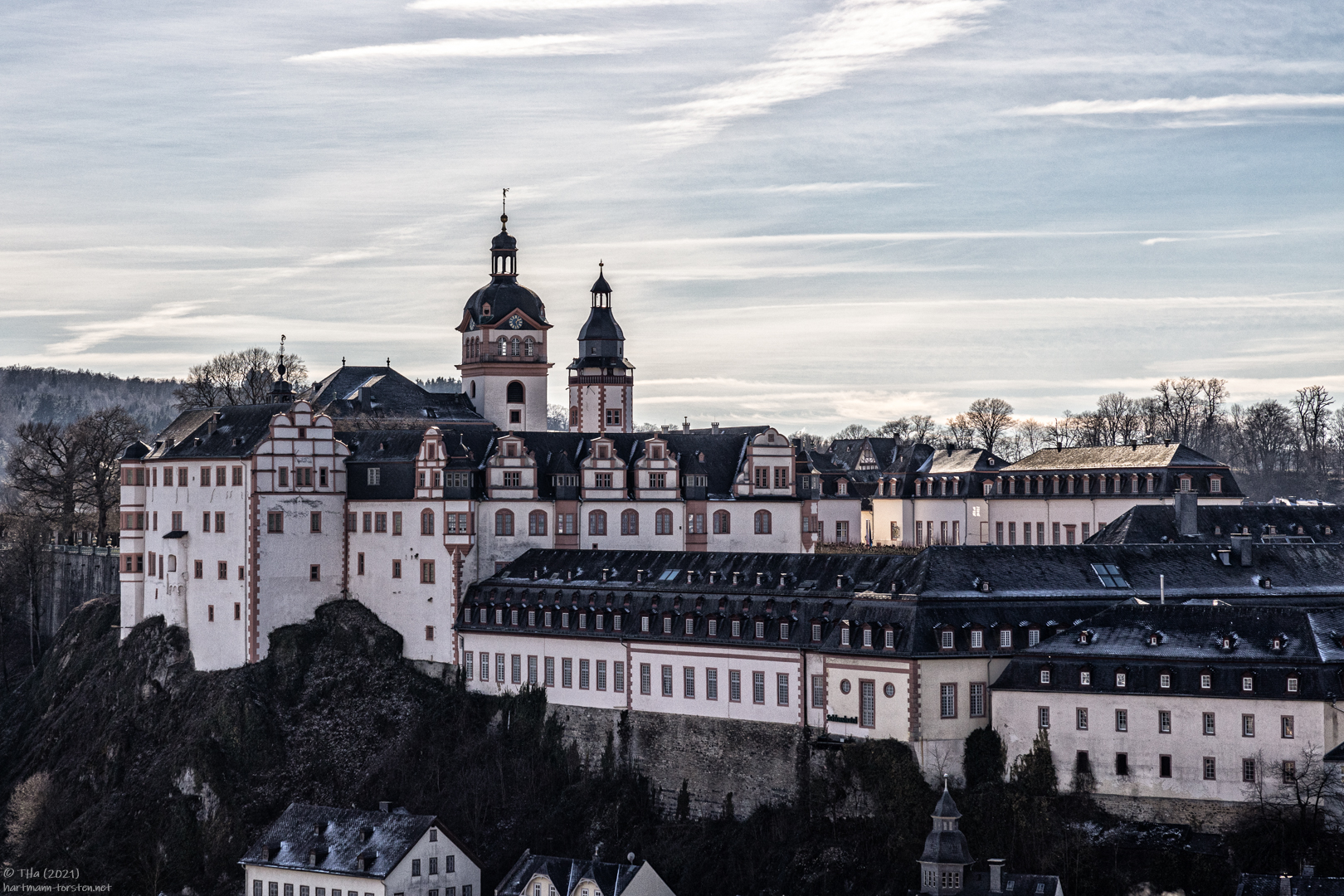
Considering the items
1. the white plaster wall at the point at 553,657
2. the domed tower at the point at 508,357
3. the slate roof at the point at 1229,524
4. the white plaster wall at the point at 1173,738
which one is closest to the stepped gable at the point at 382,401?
the domed tower at the point at 508,357

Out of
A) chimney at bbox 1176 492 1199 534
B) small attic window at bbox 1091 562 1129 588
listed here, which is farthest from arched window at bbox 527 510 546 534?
chimney at bbox 1176 492 1199 534

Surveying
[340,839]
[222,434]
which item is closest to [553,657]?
[340,839]

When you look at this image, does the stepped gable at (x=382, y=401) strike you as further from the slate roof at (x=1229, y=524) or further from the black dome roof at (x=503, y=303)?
the slate roof at (x=1229, y=524)

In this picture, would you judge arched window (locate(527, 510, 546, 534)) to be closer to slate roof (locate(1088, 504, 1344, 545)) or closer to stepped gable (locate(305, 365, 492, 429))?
stepped gable (locate(305, 365, 492, 429))

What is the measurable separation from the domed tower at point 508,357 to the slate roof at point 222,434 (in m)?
14.2

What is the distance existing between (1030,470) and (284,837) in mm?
51765

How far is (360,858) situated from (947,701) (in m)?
24.0

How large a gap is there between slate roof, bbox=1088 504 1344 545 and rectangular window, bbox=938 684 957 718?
24.6m

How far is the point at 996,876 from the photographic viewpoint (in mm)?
68625

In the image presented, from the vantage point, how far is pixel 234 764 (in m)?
93.9

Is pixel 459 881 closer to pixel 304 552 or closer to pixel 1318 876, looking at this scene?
pixel 304 552

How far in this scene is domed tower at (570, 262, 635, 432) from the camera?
114 m

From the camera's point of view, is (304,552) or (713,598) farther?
(304,552)

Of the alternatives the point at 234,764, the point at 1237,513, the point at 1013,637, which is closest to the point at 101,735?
the point at 234,764
